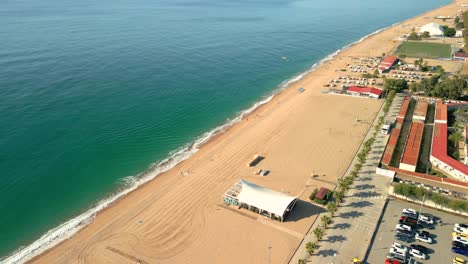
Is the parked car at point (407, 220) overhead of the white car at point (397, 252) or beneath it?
overhead

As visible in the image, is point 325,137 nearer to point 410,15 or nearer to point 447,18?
point 447,18

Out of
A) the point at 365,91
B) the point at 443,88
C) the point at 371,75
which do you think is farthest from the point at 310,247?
the point at 371,75

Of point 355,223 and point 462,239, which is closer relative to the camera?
point 462,239

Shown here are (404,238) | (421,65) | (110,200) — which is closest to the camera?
(404,238)

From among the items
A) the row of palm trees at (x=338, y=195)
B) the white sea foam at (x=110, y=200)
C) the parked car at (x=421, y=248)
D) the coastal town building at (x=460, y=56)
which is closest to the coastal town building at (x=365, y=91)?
the row of palm trees at (x=338, y=195)

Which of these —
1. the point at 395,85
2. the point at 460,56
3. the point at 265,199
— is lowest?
the point at 265,199

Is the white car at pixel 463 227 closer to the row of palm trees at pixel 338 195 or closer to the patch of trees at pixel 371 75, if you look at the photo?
the row of palm trees at pixel 338 195

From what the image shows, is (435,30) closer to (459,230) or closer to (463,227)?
(463,227)
